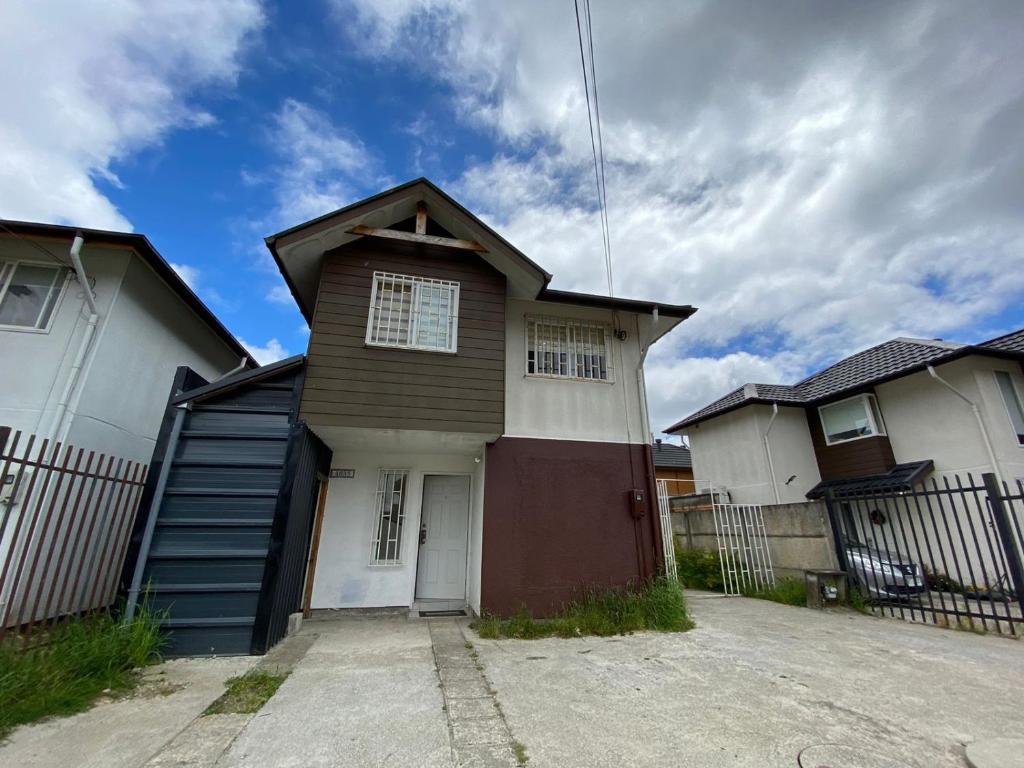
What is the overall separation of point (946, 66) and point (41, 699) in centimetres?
1253

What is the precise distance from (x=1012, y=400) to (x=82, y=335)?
17.7 meters

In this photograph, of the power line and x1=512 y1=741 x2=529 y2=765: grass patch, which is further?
the power line

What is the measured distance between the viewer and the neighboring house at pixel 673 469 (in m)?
20.2

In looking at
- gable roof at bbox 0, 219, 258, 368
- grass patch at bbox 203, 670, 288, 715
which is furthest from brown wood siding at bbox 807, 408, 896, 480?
gable roof at bbox 0, 219, 258, 368

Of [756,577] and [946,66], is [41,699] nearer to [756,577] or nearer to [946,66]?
[756,577]

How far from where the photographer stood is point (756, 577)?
8250mm

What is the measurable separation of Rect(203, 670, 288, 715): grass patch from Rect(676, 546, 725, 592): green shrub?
7.78 meters

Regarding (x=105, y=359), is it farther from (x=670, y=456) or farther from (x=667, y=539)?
(x=670, y=456)

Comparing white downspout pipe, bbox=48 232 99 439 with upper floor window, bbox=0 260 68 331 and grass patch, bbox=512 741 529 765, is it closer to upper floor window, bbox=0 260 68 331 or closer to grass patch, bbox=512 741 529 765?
upper floor window, bbox=0 260 68 331

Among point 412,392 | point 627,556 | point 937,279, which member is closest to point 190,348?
point 412,392

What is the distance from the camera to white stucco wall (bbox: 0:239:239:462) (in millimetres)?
5164

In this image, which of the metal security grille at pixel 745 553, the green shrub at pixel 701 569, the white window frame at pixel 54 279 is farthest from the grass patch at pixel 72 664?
the metal security grille at pixel 745 553

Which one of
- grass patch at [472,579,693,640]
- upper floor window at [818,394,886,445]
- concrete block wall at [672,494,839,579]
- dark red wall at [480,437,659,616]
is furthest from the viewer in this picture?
upper floor window at [818,394,886,445]

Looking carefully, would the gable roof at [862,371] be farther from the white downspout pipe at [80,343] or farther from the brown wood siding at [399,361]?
the white downspout pipe at [80,343]
